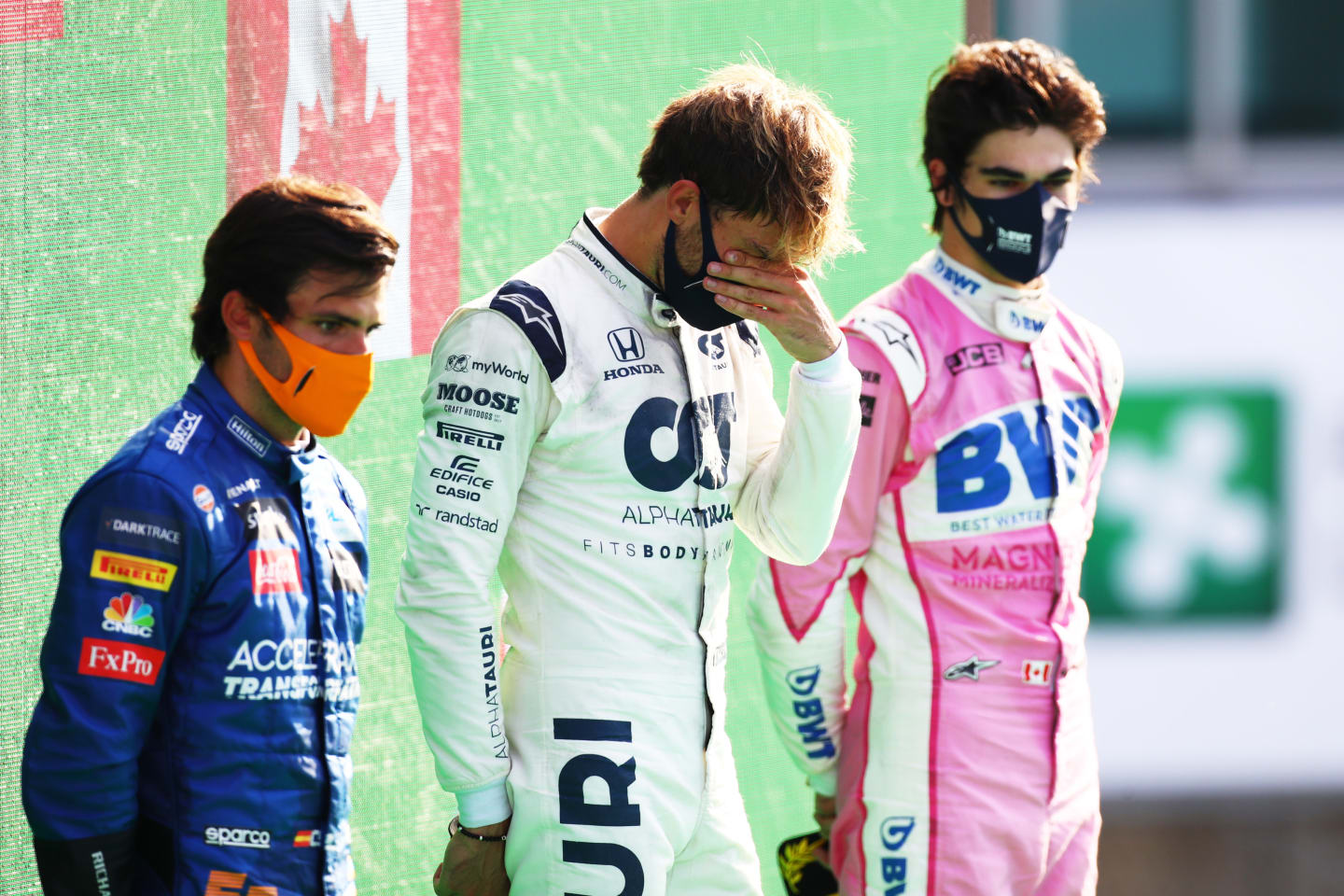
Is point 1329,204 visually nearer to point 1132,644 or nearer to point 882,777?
point 1132,644

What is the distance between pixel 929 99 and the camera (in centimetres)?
322

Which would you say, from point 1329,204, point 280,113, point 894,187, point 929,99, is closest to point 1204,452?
point 1329,204

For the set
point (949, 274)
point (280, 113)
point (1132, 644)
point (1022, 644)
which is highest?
point (280, 113)

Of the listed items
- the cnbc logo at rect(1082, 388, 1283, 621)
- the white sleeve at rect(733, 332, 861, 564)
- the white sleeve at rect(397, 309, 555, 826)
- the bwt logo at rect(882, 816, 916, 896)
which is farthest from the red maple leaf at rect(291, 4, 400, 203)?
the cnbc logo at rect(1082, 388, 1283, 621)

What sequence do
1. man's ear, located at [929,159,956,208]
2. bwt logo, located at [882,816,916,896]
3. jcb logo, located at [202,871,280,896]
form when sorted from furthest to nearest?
man's ear, located at [929,159,956,208] → bwt logo, located at [882,816,916,896] → jcb logo, located at [202,871,280,896]

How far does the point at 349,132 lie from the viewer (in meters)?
2.89

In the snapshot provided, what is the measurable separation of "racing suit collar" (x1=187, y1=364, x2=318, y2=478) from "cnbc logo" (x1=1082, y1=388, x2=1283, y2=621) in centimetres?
452

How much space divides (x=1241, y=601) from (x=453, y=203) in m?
4.37

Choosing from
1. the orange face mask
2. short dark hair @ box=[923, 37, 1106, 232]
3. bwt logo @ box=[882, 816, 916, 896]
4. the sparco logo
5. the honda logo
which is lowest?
bwt logo @ box=[882, 816, 916, 896]

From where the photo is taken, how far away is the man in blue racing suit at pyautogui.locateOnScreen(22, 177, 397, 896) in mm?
2135

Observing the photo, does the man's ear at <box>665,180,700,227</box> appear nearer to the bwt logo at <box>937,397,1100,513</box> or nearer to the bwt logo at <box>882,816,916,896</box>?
the bwt logo at <box>937,397,1100,513</box>

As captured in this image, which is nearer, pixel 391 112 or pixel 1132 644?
pixel 391 112

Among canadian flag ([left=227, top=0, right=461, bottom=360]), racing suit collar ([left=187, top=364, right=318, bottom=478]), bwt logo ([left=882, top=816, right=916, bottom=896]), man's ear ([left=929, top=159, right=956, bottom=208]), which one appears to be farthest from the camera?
man's ear ([left=929, top=159, right=956, bottom=208])

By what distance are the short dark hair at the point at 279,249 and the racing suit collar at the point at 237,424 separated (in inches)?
2.7
